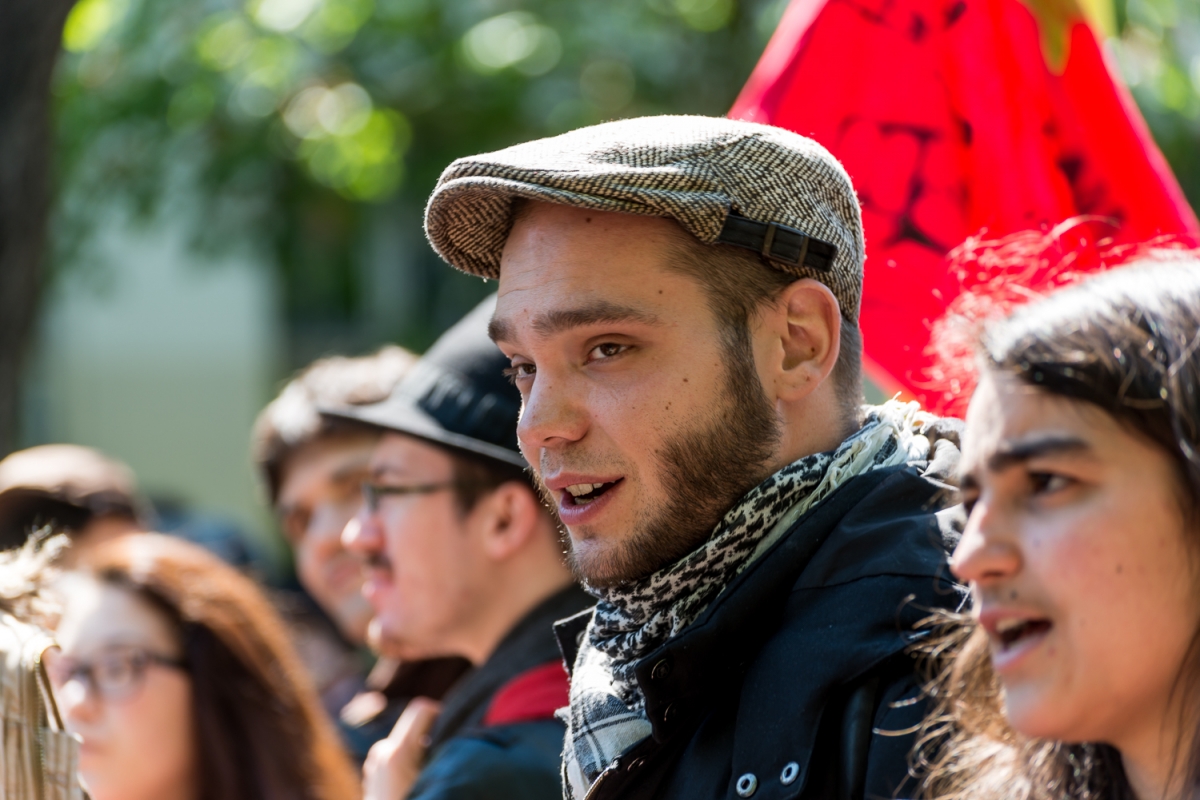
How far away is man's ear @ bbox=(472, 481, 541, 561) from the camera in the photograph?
3188 millimetres

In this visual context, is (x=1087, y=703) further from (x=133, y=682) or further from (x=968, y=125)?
(x=133, y=682)

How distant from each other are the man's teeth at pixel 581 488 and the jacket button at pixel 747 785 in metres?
0.52

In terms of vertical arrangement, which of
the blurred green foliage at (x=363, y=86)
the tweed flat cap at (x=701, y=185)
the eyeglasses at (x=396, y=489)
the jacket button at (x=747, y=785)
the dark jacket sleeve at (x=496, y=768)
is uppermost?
the blurred green foliage at (x=363, y=86)

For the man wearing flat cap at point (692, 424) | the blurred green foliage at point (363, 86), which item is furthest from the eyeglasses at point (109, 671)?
the blurred green foliage at point (363, 86)

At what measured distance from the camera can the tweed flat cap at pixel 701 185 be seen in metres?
1.96

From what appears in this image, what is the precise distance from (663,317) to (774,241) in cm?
20

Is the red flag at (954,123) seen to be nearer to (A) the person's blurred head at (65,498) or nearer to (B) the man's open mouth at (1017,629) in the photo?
(B) the man's open mouth at (1017,629)

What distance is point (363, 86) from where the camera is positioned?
768 cm

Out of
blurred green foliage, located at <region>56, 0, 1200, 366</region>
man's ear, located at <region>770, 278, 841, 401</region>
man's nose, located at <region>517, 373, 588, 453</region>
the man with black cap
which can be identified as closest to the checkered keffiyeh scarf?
man's ear, located at <region>770, 278, 841, 401</region>

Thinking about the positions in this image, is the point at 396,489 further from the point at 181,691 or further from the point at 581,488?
the point at 581,488

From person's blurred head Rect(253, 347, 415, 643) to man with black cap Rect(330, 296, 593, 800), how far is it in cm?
90

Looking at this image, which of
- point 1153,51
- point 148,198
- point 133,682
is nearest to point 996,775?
point 133,682

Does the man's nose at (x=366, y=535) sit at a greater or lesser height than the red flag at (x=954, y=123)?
lesser

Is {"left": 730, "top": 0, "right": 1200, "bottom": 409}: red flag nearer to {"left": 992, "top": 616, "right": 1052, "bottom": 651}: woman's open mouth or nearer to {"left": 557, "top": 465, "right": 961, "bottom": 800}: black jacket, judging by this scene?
{"left": 557, "top": 465, "right": 961, "bottom": 800}: black jacket
